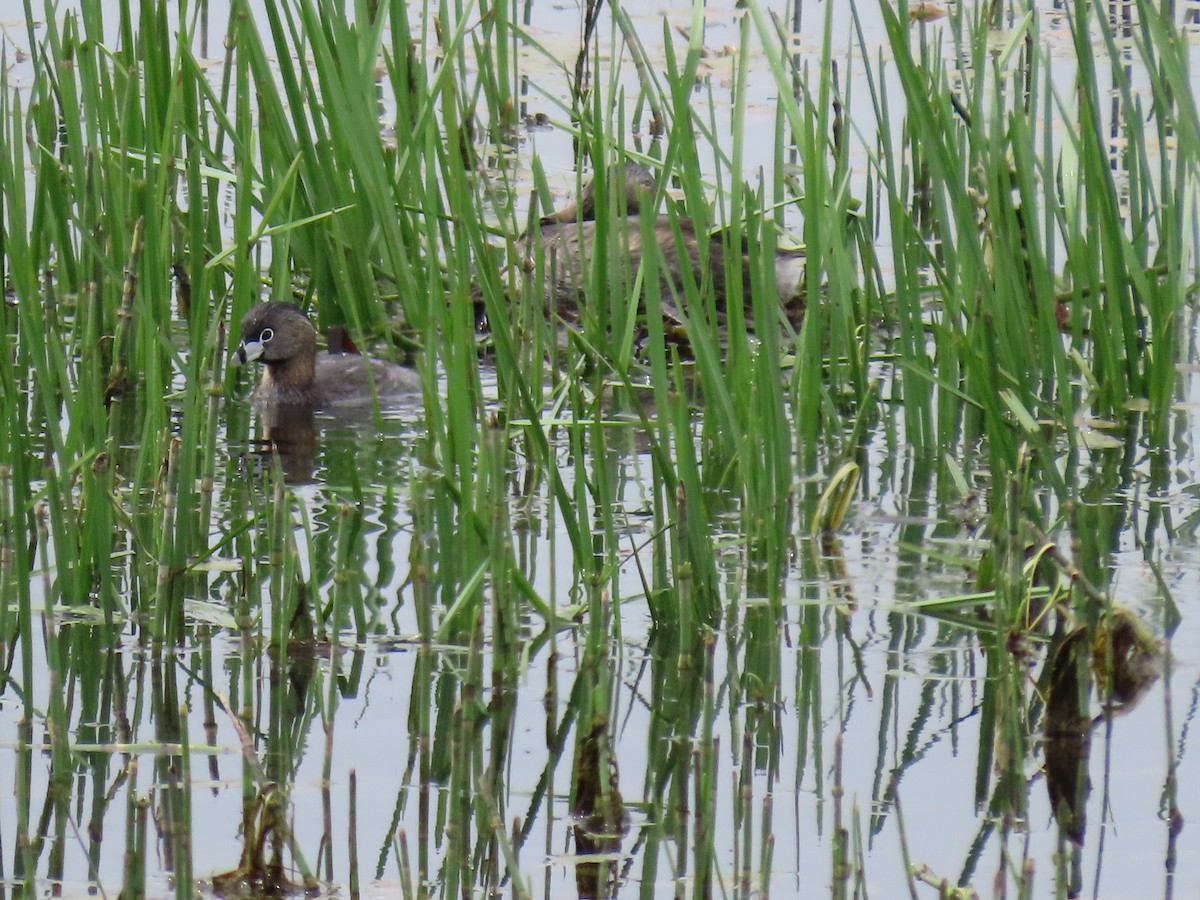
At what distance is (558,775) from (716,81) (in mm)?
6126

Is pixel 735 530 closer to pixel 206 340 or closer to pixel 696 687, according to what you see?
pixel 696 687

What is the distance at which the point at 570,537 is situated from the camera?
3654 millimetres

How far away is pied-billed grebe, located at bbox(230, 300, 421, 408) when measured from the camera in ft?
18.1

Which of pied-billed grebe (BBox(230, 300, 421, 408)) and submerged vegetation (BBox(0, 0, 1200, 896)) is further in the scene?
pied-billed grebe (BBox(230, 300, 421, 408))

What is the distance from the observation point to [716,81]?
29.2 ft

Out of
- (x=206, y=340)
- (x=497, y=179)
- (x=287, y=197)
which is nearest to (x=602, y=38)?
(x=497, y=179)

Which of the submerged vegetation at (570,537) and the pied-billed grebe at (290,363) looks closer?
the submerged vegetation at (570,537)

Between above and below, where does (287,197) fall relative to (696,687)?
above

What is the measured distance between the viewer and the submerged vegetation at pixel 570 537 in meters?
2.92

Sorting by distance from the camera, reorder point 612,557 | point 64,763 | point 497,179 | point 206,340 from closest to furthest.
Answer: point 64,763 < point 612,557 < point 206,340 < point 497,179

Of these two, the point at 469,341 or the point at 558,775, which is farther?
the point at 469,341

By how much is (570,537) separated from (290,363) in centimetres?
208

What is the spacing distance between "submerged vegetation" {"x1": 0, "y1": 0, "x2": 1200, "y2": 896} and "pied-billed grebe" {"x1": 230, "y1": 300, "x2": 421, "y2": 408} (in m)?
0.12

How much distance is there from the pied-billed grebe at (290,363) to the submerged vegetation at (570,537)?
0.39 feet
